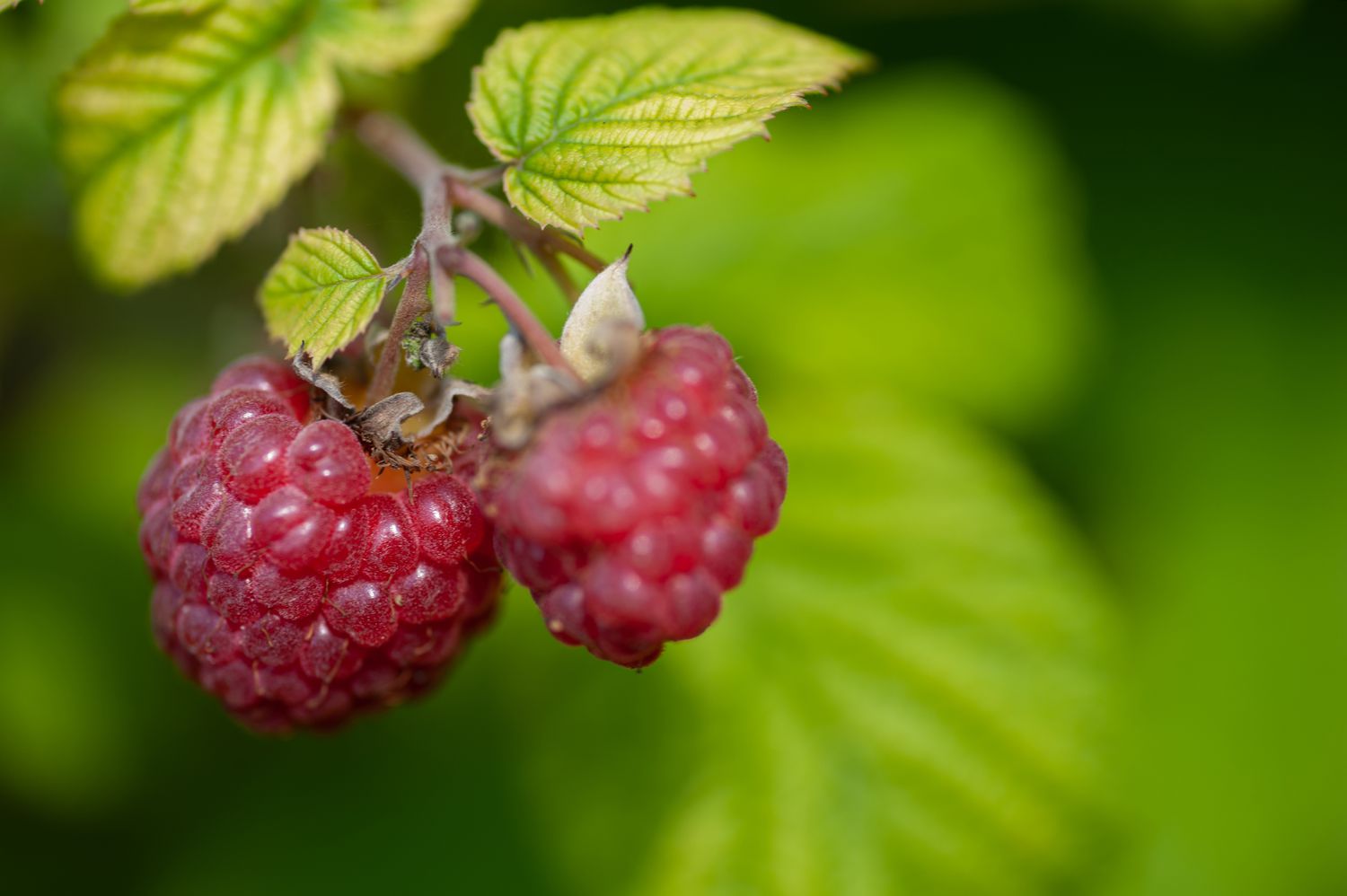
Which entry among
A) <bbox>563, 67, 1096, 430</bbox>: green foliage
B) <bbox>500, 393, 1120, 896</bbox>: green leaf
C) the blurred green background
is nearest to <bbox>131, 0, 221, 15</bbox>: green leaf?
the blurred green background

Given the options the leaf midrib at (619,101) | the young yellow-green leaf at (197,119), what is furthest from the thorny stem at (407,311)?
the young yellow-green leaf at (197,119)

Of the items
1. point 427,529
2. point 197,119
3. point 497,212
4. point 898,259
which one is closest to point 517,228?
point 497,212

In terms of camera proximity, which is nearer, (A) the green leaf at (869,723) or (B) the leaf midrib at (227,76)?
(B) the leaf midrib at (227,76)

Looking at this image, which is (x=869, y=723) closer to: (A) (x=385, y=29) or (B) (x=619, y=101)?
(B) (x=619, y=101)

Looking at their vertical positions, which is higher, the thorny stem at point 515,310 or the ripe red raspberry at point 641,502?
the thorny stem at point 515,310

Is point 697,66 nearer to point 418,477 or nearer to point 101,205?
point 418,477

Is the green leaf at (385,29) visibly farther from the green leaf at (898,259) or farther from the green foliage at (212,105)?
the green leaf at (898,259)

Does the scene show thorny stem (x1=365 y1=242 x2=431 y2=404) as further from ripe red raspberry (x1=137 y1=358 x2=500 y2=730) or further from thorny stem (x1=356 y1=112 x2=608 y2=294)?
thorny stem (x1=356 y1=112 x2=608 y2=294)
